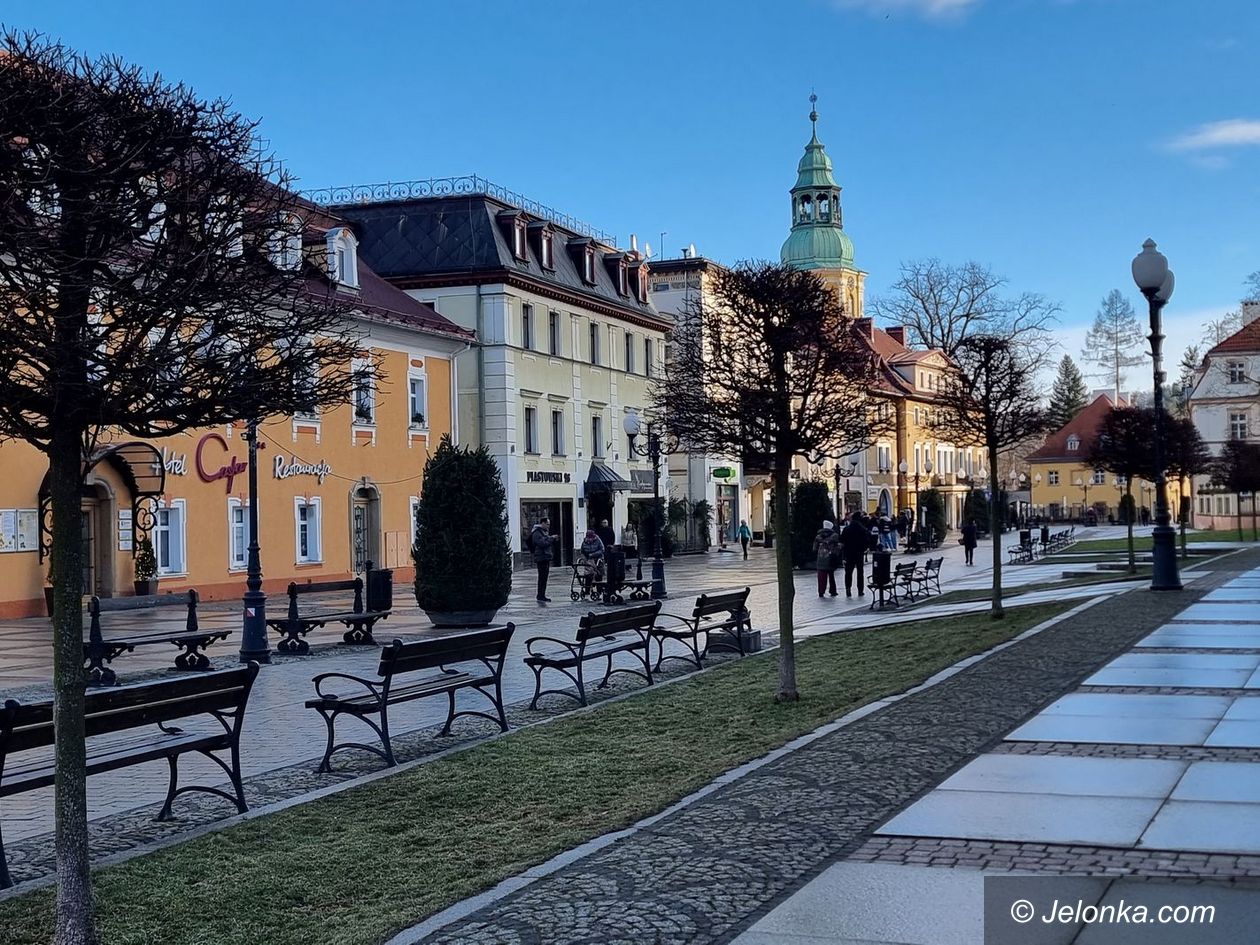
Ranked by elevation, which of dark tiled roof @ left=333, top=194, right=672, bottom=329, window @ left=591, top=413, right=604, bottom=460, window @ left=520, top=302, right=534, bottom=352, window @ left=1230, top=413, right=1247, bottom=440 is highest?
dark tiled roof @ left=333, top=194, right=672, bottom=329

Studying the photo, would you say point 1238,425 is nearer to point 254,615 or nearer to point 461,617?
point 461,617

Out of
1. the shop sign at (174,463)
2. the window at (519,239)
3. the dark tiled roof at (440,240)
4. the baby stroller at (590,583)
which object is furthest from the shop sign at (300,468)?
the window at (519,239)

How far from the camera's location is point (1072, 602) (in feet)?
69.4

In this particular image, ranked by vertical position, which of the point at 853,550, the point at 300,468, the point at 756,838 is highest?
the point at 300,468

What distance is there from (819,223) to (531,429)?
150 ft

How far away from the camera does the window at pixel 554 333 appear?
4875 cm

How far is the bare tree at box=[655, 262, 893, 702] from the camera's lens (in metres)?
13.4

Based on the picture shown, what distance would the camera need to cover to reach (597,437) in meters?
52.6

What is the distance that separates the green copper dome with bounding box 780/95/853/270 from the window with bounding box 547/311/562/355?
40.1 m

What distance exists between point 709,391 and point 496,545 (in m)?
8.46

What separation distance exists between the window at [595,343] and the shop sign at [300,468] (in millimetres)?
17128

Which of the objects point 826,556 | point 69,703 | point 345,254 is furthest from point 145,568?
point 69,703

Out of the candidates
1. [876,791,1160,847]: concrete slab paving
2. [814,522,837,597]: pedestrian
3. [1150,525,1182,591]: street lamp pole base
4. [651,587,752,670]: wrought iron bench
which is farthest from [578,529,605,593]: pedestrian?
[876,791,1160,847]: concrete slab paving

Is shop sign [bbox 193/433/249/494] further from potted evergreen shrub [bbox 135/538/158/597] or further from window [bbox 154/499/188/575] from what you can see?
potted evergreen shrub [bbox 135/538/158/597]
